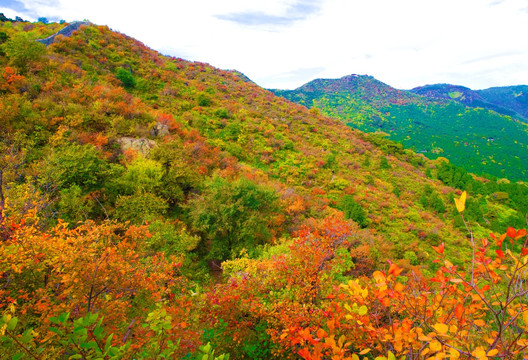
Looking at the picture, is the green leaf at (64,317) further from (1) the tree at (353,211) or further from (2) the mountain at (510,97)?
(2) the mountain at (510,97)

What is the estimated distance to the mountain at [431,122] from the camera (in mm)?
67312

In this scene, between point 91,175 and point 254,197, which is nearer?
point 91,175

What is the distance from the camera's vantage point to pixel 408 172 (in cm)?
3369

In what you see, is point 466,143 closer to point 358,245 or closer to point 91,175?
point 358,245

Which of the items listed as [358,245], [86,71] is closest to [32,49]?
[86,71]

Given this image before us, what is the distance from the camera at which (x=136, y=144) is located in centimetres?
1625

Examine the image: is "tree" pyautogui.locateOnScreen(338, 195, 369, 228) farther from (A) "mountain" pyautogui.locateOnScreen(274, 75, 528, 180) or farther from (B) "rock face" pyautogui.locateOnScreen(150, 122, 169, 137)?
(A) "mountain" pyautogui.locateOnScreen(274, 75, 528, 180)

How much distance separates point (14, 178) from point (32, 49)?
14865 mm

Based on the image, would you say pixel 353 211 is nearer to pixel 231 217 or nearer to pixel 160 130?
pixel 231 217

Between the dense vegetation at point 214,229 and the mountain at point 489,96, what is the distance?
337 feet

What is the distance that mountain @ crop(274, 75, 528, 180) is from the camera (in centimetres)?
6731

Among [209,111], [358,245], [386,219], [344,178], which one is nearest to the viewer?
[358,245]

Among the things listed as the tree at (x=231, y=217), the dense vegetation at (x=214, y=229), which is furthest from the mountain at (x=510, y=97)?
the tree at (x=231, y=217)

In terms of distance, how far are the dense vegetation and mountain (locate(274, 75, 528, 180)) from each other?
122 ft
